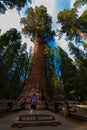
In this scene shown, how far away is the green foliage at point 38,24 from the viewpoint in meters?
52.9

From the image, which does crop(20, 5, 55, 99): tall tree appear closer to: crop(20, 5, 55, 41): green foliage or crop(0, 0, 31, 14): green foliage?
crop(20, 5, 55, 41): green foliage

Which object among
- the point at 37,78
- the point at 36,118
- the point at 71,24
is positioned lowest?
the point at 36,118

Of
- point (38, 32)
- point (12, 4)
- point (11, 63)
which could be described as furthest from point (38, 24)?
point (12, 4)

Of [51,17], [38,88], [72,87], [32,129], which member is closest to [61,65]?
[72,87]

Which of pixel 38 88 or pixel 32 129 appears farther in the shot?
pixel 38 88

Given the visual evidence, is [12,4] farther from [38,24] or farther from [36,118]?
[38,24]

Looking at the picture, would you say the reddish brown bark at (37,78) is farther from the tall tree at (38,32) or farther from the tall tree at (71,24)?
the tall tree at (71,24)

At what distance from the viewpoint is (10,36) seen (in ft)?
181

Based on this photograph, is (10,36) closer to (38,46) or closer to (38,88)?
(38,46)

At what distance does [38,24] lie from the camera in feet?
174

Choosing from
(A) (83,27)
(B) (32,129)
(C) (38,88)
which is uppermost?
(A) (83,27)

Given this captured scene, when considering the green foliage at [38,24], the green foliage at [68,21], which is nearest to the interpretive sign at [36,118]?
the green foliage at [68,21]

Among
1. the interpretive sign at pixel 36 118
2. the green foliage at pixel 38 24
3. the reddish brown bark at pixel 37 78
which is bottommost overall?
the interpretive sign at pixel 36 118

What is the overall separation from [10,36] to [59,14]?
65.7ft
